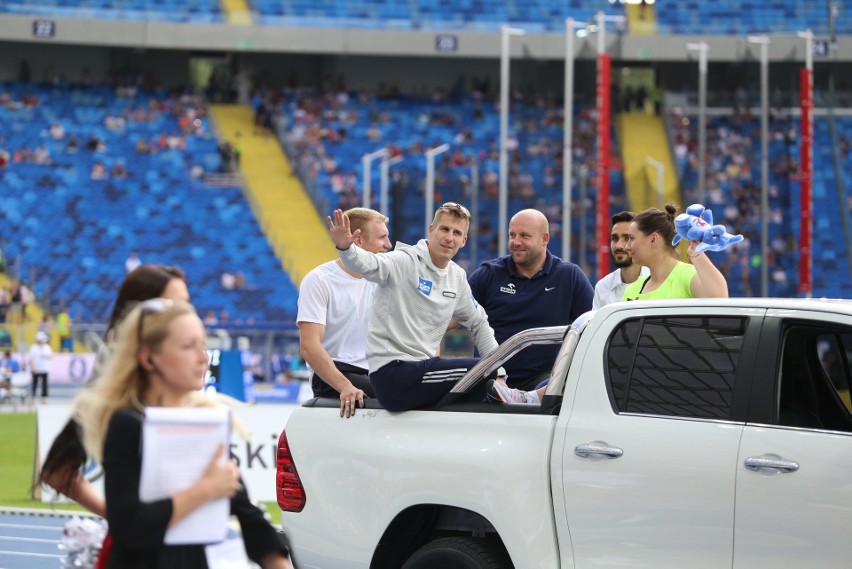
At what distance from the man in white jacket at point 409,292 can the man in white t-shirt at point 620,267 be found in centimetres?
191

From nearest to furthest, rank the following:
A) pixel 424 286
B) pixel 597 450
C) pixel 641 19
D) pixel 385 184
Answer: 1. pixel 597 450
2. pixel 424 286
3. pixel 385 184
4. pixel 641 19

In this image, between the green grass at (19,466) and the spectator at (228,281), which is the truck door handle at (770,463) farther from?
the spectator at (228,281)

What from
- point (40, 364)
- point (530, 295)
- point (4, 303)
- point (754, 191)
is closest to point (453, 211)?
point (530, 295)

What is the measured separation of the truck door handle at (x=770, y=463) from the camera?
525 centimetres

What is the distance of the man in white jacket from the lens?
21.9 ft

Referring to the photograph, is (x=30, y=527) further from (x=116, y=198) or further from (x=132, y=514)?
(x=116, y=198)

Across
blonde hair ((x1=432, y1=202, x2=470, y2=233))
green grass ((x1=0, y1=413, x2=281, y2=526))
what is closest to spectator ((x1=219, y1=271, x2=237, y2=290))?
green grass ((x1=0, y1=413, x2=281, y2=526))

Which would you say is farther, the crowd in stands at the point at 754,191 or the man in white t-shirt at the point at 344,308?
the crowd in stands at the point at 754,191

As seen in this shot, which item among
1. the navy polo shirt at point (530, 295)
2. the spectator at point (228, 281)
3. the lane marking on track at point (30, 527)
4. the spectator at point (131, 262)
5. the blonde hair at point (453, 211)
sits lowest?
the lane marking on track at point (30, 527)

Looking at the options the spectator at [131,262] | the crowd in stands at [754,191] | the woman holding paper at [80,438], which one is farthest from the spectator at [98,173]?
the woman holding paper at [80,438]

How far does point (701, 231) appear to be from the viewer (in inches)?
271

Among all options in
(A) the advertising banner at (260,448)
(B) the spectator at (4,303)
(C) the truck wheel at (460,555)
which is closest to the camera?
(C) the truck wheel at (460,555)

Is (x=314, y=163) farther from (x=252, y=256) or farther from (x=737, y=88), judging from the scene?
(x=737, y=88)

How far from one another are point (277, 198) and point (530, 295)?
37.0 m
